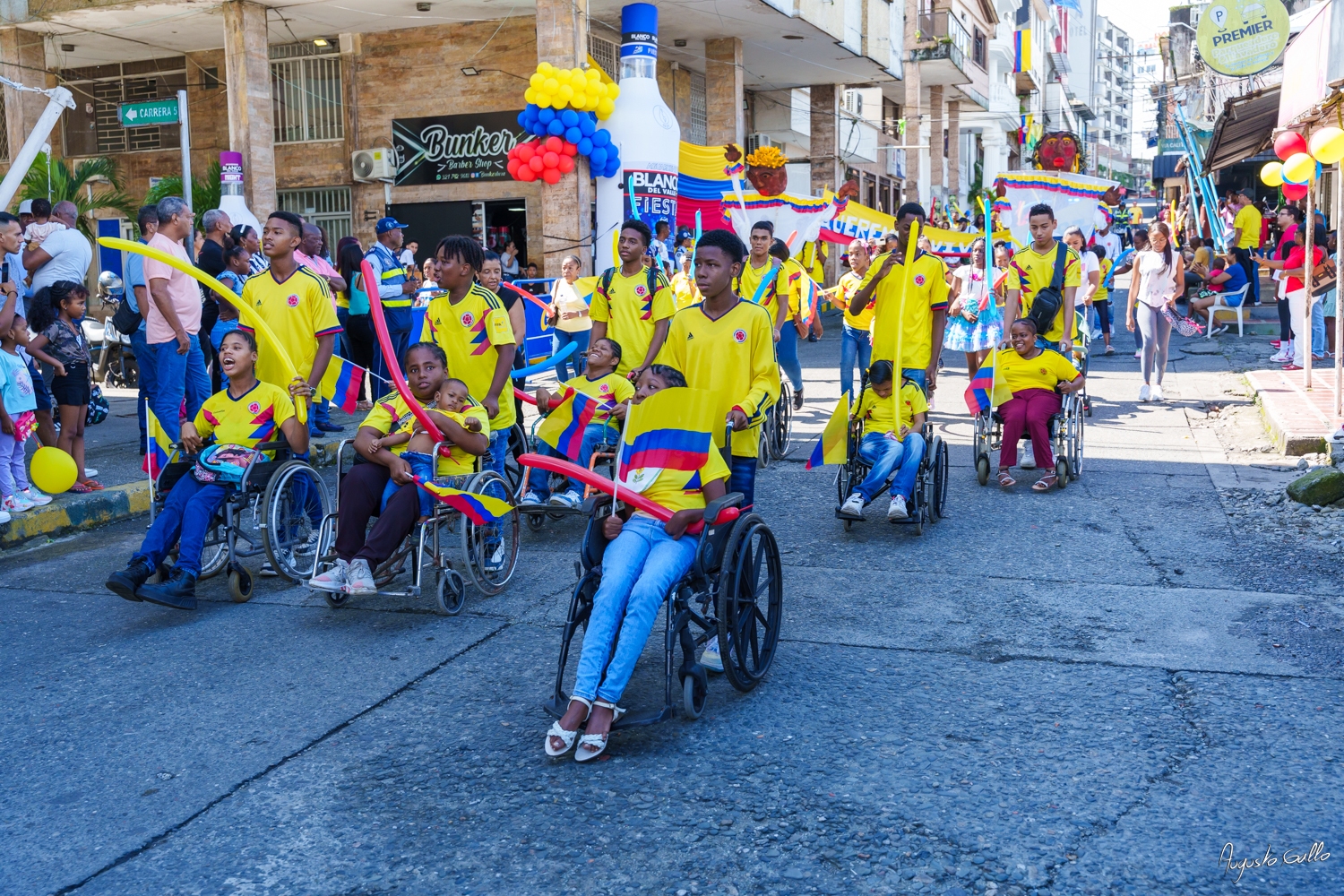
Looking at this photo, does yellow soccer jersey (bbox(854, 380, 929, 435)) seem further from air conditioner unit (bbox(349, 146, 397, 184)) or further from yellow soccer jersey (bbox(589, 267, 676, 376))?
air conditioner unit (bbox(349, 146, 397, 184))

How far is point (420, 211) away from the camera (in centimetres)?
2180

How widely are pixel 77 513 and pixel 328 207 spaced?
15777mm

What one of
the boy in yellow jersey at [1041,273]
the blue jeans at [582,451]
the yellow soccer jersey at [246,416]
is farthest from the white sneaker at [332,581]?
the boy in yellow jersey at [1041,273]

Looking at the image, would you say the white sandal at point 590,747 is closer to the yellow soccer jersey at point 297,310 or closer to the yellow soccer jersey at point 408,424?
the yellow soccer jersey at point 408,424

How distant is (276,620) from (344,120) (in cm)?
1817

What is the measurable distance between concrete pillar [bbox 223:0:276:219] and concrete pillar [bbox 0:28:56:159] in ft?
13.6

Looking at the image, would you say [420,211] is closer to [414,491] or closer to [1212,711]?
[414,491]

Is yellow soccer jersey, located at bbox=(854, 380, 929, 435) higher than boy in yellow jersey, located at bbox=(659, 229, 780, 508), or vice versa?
boy in yellow jersey, located at bbox=(659, 229, 780, 508)

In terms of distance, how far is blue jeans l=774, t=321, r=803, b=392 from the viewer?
10.5m

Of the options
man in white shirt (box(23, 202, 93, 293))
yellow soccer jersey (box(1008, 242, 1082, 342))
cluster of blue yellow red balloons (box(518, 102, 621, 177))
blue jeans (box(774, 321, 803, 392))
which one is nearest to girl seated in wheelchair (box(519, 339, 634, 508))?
blue jeans (box(774, 321, 803, 392))

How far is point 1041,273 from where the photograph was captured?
953 cm

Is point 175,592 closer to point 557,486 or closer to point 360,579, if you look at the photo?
point 360,579

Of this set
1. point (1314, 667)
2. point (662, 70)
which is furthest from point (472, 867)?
point (662, 70)

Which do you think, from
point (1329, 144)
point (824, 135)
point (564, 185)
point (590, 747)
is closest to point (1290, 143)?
point (1329, 144)
